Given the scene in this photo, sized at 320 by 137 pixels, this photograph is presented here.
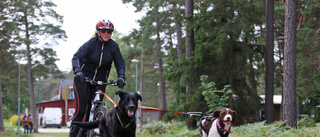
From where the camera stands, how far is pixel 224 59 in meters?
16.9

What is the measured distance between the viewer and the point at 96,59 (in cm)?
600

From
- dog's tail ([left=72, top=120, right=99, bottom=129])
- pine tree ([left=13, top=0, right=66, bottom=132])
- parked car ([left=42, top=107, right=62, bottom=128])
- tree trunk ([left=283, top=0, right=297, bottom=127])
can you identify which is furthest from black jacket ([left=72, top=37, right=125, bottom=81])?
parked car ([left=42, top=107, right=62, bottom=128])

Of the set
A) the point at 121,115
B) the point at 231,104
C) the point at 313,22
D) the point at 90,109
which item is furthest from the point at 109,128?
the point at 313,22

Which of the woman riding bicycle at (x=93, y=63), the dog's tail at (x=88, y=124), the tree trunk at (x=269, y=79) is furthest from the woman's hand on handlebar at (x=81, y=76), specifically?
the tree trunk at (x=269, y=79)

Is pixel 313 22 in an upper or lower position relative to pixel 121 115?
upper

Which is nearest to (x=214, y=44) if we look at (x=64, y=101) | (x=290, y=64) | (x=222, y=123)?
(x=290, y=64)

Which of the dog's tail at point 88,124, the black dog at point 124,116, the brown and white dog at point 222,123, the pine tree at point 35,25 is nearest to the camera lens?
the black dog at point 124,116

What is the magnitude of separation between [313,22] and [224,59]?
9.63 metres

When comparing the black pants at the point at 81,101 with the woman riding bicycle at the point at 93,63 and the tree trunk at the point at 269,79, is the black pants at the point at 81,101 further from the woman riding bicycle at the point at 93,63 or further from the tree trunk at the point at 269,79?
the tree trunk at the point at 269,79

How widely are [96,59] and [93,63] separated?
16 cm

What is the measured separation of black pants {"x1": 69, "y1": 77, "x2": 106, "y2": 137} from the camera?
6082 mm

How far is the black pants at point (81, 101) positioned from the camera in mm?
6082

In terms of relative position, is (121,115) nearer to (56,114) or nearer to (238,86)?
(238,86)

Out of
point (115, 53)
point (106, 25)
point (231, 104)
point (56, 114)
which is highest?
point (106, 25)
